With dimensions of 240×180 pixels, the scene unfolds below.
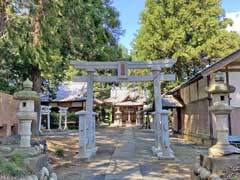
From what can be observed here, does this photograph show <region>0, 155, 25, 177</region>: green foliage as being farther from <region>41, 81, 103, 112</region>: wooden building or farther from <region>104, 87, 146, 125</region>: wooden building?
<region>104, 87, 146, 125</region>: wooden building

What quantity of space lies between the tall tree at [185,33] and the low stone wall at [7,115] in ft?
43.4

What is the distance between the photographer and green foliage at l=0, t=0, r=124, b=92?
966cm

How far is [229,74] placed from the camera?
44.5 ft

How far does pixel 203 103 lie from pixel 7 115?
967cm

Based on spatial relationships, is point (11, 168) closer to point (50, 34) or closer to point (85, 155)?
point (85, 155)

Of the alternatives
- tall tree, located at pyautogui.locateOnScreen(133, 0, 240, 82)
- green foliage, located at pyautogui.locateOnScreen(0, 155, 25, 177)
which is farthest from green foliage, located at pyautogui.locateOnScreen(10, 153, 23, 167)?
tall tree, located at pyautogui.locateOnScreen(133, 0, 240, 82)

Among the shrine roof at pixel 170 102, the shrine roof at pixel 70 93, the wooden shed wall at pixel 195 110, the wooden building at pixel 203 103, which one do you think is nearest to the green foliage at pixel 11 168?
the wooden building at pixel 203 103

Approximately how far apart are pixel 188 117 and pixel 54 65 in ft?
35.5

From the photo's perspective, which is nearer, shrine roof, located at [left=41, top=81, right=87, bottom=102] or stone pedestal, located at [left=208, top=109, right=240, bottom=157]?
stone pedestal, located at [left=208, top=109, right=240, bottom=157]

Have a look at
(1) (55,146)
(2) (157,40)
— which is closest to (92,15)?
(1) (55,146)

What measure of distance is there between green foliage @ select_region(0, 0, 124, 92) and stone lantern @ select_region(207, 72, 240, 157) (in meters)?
5.51

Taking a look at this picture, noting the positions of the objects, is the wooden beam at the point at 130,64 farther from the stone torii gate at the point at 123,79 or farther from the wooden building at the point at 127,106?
the wooden building at the point at 127,106

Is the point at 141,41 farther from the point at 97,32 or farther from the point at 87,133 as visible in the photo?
the point at 87,133

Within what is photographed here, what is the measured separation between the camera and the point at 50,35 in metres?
10.9
